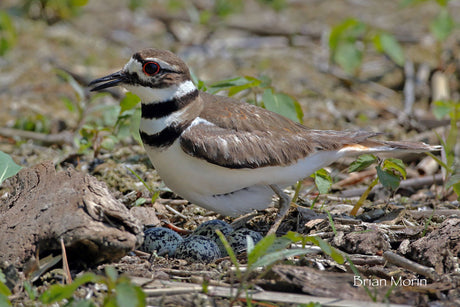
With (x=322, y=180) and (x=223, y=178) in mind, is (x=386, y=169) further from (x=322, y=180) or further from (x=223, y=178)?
(x=223, y=178)

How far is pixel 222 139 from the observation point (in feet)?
14.8

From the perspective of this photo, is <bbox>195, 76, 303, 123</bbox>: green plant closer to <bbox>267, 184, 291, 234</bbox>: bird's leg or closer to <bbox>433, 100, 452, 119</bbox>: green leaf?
<bbox>267, 184, 291, 234</bbox>: bird's leg

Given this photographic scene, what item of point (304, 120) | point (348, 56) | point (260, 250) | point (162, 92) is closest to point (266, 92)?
point (162, 92)

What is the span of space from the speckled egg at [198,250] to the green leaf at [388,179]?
1484 mm

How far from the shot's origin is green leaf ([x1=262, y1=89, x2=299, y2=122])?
215 inches

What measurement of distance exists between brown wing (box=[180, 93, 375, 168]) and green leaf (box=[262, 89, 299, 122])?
0.42 meters

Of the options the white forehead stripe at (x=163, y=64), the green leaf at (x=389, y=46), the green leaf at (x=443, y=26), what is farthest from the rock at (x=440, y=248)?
the green leaf at (x=443, y=26)

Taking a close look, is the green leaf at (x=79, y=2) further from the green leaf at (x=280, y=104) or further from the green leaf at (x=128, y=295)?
the green leaf at (x=128, y=295)

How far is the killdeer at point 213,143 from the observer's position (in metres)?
4.43

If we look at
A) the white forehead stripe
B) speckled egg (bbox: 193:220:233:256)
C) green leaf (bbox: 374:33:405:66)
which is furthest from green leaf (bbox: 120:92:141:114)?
green leaf (bbox: 374:33:405:66)

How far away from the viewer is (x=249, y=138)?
15.3ft

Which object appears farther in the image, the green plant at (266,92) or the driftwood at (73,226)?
the green plant at (266,92)

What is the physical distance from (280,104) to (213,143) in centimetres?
128

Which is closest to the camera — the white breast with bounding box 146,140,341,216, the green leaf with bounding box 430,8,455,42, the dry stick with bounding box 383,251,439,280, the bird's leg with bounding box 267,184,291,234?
the dry stick with bounding box 383,251,439,280
